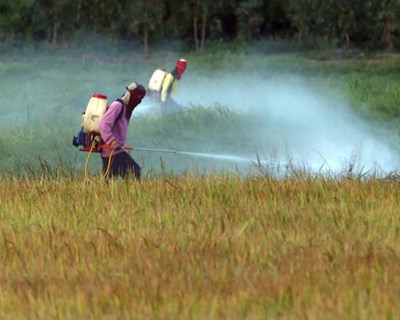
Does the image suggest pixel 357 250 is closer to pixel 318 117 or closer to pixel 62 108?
pixel 318 117

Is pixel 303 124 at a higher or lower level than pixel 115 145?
lower

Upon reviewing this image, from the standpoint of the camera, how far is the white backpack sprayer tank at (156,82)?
2125cm

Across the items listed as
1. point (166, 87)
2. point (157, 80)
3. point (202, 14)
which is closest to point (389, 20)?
point (202, 14)

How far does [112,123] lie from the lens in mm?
13039

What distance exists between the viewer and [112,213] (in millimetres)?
9844

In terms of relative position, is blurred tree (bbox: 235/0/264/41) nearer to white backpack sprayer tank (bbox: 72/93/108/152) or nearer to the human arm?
the human arm

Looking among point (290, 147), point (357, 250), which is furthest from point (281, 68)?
point (357, 250)

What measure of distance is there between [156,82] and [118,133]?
8.15 metres

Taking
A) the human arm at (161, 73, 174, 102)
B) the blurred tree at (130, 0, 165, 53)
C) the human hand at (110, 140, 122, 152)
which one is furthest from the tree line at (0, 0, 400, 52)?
the human hand at (110, 140, 122, 152)

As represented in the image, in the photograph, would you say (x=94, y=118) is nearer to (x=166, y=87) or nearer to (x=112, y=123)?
(x=112, y=123)

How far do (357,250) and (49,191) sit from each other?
4.01 metres

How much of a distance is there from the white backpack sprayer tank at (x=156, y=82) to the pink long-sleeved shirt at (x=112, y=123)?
26.2ft

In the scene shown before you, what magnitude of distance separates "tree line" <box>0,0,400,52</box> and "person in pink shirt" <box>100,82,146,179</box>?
26.1 m

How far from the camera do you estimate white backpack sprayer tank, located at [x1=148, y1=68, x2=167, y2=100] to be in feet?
69.7
